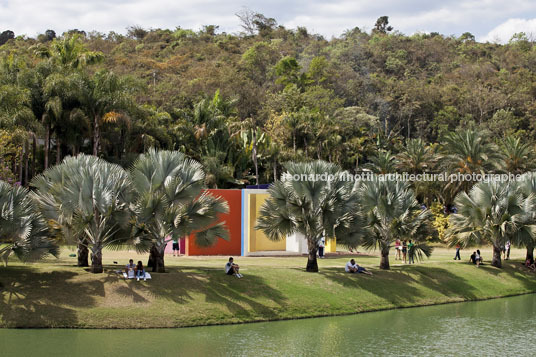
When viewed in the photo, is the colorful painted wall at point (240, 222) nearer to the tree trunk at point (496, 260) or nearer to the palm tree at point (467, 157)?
the tree trunk at point (496, 260)

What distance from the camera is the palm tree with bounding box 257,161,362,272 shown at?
2488 cm

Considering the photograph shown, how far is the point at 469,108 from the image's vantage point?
68.6 m

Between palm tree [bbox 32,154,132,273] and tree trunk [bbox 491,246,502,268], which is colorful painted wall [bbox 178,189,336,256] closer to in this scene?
palm tree [bbox 32,154,132,273]

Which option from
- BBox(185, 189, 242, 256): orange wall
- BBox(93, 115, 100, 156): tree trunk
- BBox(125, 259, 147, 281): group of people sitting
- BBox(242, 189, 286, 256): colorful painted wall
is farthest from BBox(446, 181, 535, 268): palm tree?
BBox(93, 115, 100, 156): tree trunk

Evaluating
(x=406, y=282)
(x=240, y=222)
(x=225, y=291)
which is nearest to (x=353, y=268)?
(x=406, y=282)

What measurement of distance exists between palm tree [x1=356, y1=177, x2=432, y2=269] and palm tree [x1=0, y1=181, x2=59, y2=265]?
12.7 meters

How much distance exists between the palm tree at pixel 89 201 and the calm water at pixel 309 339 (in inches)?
160

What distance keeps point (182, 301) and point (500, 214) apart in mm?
16718

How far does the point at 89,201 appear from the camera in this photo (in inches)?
832

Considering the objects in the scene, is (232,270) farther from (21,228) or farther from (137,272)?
(21,228)

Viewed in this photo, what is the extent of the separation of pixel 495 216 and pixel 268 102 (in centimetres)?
3682

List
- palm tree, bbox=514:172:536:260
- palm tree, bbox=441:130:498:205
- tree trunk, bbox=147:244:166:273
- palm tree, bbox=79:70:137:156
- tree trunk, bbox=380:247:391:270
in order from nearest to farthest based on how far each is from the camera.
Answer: tree trunk, bbox=147:244:166:273
tree trunk, bbox=380:247:391:270
palm tree, bbox=514:172:536:260
palm tree, bbox=79:70:137:156
palm tree, bbox=441:130:498:205

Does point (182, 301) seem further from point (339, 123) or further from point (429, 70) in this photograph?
point (429, 70)

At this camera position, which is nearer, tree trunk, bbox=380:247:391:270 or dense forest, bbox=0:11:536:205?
tree trunk, bbox=380:247:391:270
